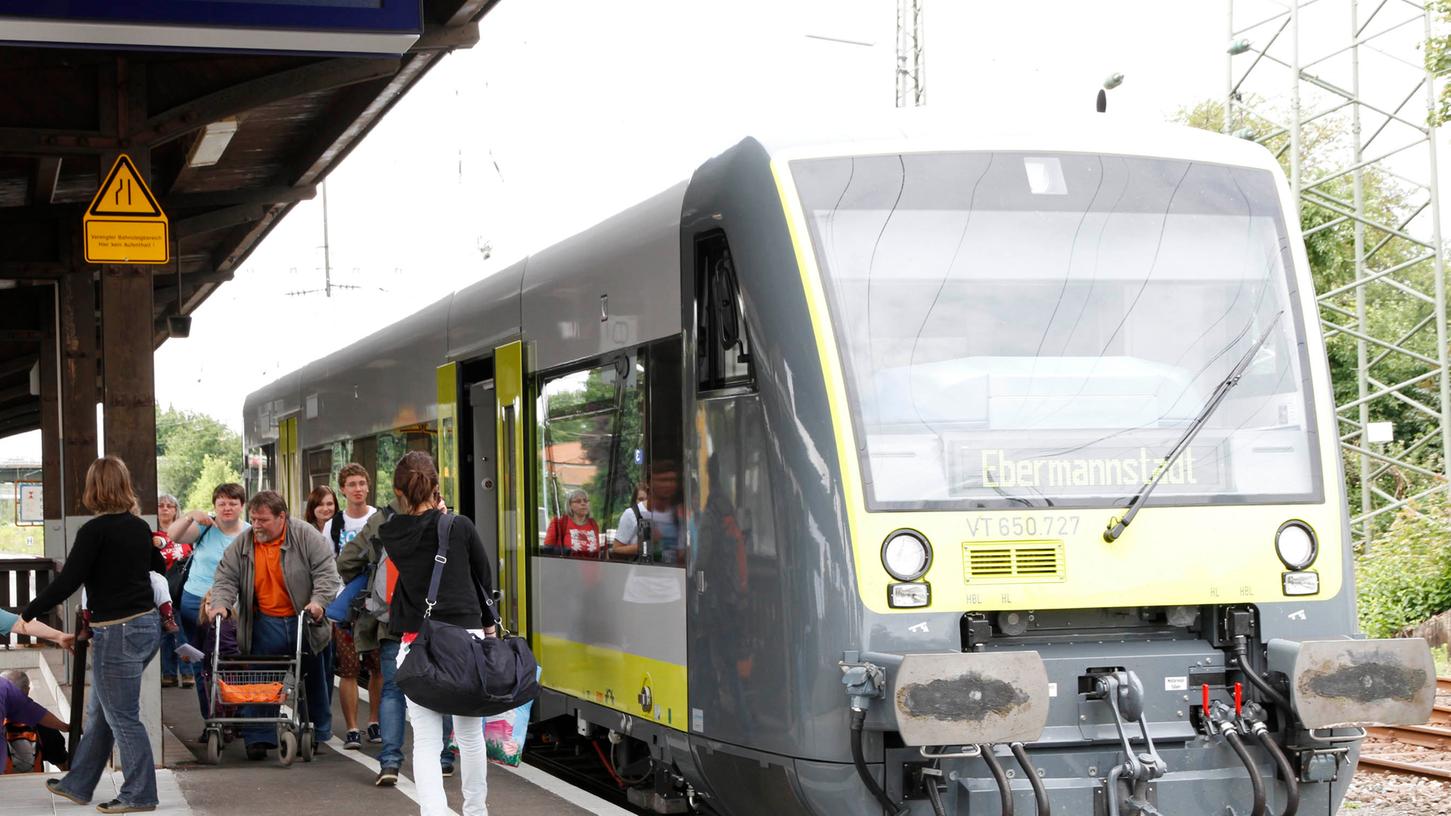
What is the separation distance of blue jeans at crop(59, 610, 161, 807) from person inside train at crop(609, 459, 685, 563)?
228 cm

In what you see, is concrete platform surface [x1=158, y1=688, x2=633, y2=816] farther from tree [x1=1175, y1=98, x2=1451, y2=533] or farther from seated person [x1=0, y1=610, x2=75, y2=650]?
tree [x1=1175, y1=98, x2=1451, y2=533]

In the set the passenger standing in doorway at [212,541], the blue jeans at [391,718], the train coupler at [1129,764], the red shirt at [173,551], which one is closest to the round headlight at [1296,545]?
the train coupler at [1129,764]

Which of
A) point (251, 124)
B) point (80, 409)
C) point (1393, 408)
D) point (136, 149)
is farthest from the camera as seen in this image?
point (1393, 408)

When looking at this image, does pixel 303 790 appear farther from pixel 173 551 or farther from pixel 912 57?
pixel 912 57

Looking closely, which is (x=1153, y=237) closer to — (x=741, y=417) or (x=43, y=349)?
(x=741, y=417)

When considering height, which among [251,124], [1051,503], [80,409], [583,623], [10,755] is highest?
[251,124]

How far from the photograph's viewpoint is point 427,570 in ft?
23.7

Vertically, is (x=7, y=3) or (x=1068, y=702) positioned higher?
(x=7, y=3)

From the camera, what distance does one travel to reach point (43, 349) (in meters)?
22.1

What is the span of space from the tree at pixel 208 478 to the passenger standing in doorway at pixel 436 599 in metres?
85.5

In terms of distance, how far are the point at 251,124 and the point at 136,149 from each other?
394cm

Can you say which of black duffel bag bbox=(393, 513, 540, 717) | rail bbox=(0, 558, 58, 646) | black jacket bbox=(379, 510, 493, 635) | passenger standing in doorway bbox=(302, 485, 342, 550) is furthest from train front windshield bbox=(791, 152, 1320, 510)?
rail bbox=(0, 558, 58, 646)

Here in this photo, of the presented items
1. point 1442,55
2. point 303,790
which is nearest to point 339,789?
point 303,790

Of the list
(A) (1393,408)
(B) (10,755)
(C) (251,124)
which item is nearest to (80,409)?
(C) (251,124)
